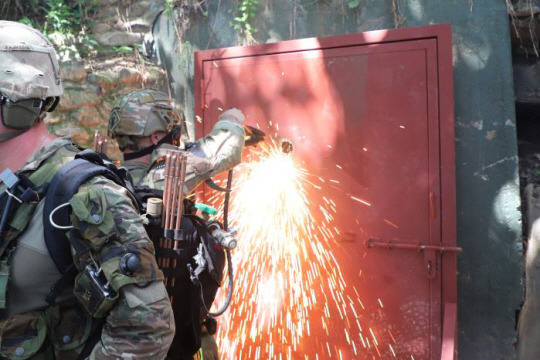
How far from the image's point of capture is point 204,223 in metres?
2.63

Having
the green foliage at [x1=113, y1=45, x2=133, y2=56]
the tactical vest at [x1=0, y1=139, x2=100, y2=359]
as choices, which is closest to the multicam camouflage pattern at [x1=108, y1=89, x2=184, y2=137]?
the tactical vest at [x1=0, y1=139, x2=100, y2=359]

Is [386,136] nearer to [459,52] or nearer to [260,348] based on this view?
[459,52]

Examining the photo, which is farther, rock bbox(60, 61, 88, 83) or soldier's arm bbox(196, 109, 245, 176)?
rock bbox(60, 61, 88, 83)

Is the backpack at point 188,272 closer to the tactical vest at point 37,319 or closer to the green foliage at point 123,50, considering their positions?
the tactical vest at point 37,319

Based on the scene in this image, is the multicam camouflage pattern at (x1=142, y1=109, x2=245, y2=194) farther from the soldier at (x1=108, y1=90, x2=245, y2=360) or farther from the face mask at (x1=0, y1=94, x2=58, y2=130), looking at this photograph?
the face mask at (x1=0, y1=94, x2=58, y2=130)

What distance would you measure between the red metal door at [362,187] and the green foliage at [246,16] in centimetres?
40

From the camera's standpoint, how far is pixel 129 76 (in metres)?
4.64

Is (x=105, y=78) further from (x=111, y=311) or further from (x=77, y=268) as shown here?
(x=111, y=311)

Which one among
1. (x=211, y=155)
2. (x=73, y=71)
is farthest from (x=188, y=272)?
(x=73, y=71)

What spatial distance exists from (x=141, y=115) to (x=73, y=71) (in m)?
1.74

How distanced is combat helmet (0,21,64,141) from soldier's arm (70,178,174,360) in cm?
38

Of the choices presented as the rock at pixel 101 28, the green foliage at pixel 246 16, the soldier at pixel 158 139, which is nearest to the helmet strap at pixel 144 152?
the soldier at pixel 158 139

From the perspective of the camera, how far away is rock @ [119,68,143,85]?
4637 millimetres

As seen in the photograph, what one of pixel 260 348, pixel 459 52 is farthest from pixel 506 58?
pixel 260 348
